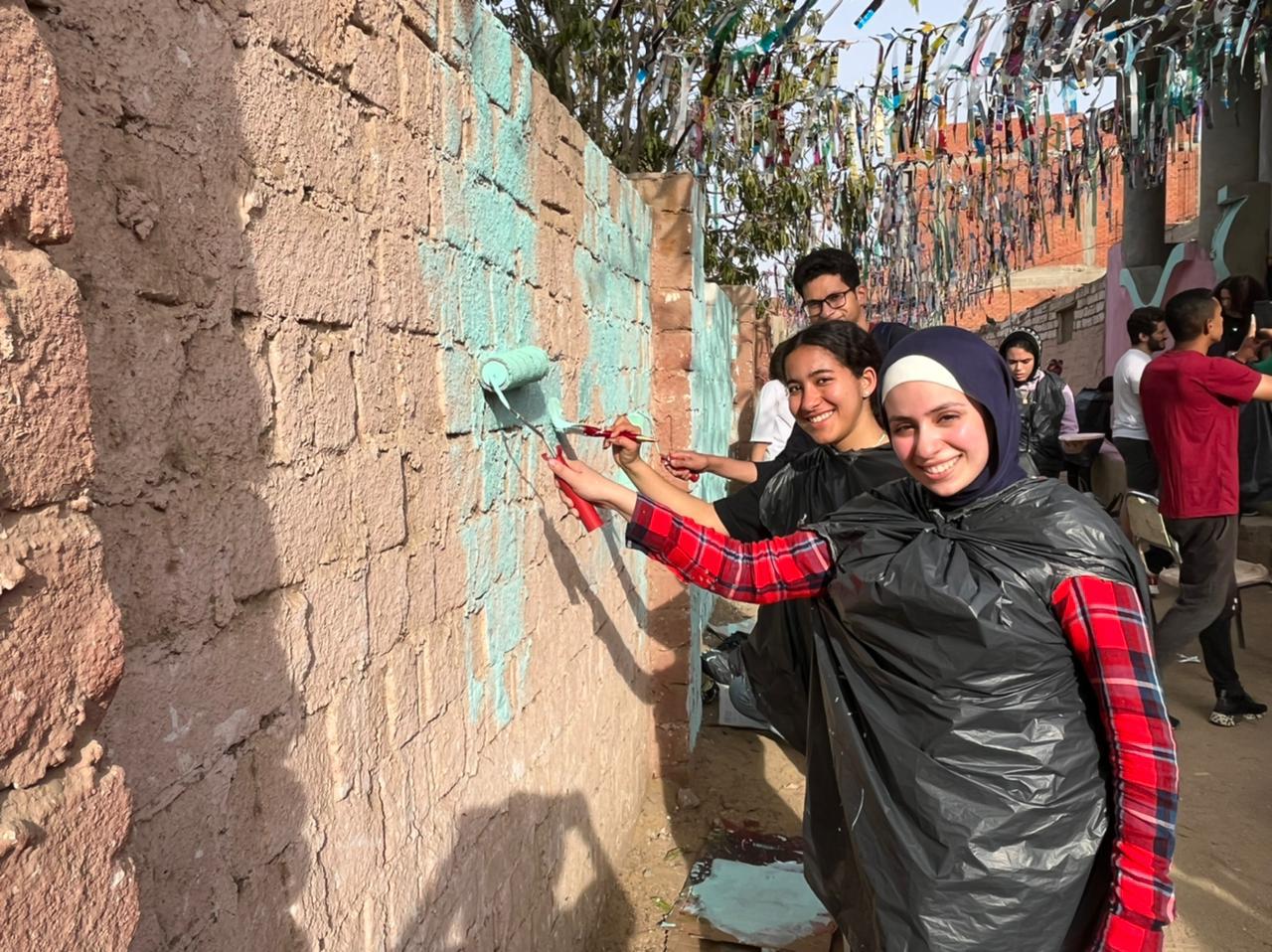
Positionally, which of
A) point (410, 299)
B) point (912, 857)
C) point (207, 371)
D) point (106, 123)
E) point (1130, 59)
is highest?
point (1130, 59)

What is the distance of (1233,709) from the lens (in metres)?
4.47

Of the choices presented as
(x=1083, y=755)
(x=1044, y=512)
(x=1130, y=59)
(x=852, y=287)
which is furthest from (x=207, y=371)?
(x=1130, y=59)

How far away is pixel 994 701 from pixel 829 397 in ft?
3.81

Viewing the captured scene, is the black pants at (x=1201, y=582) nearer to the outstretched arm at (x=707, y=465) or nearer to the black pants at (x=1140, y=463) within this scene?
the black pants at (x=1140, y=463)

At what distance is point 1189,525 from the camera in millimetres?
4129

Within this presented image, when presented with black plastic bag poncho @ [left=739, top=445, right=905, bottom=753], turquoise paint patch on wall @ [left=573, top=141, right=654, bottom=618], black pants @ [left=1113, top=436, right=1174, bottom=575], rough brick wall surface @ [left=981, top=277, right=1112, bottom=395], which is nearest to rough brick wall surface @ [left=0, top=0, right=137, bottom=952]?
black plastic bag poncho @ [left=739, top=445, right=905, bottom=753]

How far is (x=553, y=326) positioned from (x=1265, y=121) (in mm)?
9037

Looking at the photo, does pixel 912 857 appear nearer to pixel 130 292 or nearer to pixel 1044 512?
pixel 1044 512

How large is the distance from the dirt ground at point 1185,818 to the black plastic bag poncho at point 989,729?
1.73m

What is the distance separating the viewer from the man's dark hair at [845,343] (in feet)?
8.28

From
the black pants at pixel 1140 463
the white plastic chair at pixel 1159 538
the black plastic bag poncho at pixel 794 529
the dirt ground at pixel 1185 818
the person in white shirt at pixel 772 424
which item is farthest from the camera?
the black pants at pixel 1140 463

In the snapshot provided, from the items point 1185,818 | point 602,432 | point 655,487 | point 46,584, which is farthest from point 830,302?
point 46,584

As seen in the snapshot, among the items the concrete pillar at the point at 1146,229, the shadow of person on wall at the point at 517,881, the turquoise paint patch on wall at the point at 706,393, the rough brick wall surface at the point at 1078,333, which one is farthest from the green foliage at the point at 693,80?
the rough brick wall surface at the point at 1078,333

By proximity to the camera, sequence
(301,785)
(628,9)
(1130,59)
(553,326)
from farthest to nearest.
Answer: (628,9)
(1130,59)
(553,326)
(301,785)
